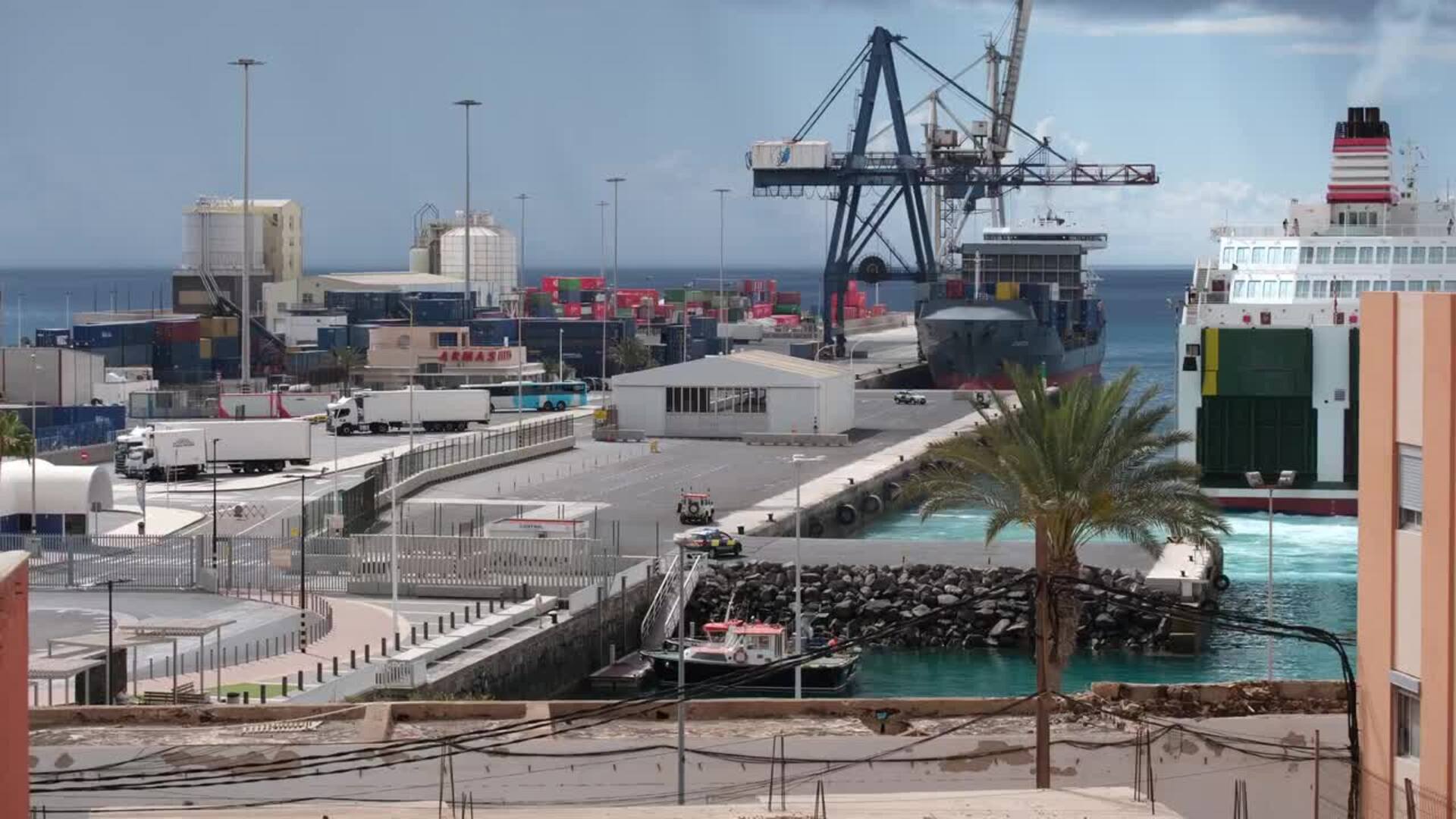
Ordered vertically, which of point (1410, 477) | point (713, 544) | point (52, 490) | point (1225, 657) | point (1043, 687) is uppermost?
point (1410, 477)

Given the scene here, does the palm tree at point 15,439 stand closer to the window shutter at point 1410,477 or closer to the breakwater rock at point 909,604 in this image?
the breakwater rock at point 909,604

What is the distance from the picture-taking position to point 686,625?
4106cm

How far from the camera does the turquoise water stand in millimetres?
36156

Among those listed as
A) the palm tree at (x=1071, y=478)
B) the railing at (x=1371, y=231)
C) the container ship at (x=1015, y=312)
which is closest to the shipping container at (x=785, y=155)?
the container ship at (x=1015, y=312)

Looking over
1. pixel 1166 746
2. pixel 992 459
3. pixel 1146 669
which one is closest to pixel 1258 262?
pixel 1146 669

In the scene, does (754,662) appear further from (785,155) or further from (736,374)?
(785,155)

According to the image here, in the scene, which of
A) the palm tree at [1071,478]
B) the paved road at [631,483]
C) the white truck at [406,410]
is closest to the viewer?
the palm tree at [1071,478]

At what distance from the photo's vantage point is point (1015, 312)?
3767 inches

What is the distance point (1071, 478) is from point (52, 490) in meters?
25.7

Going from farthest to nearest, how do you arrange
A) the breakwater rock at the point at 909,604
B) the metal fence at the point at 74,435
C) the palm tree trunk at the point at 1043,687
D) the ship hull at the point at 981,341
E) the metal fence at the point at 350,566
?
the ship hull at the point at 981,341
the metal fence at the point at 74,435
the breakwater rock at the point at 909,604
the metal fence at the point at 350,566
the palm tree trunk at the point at 1043,687

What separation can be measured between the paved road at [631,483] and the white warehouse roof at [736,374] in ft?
6.72

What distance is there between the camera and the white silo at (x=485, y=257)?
152 m

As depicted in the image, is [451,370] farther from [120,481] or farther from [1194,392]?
[1194,392]

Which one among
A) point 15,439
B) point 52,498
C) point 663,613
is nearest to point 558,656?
point 663,613
